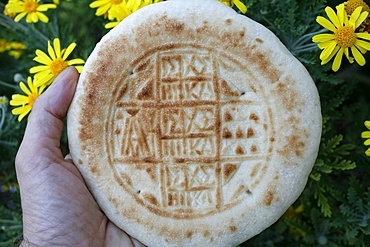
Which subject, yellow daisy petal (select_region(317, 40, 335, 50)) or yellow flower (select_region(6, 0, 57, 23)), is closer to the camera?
yellow daisy petal (select_region(317, 40, 335, 50))

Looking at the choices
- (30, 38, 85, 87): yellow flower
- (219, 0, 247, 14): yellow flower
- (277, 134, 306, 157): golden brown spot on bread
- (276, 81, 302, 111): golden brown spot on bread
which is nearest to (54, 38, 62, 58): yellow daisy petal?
(30, 38, 85, 87): yellow flower

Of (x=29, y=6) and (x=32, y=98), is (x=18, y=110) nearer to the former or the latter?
(x=32, y=98)

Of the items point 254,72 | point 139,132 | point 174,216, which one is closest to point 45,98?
point 139,132

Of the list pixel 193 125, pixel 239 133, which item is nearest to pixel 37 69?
pixel 193 125

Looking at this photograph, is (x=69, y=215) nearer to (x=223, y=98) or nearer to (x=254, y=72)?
(x=223, y=98)

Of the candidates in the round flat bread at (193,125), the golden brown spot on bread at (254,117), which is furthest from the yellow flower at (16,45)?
the golden brown spot on bread at (254,117)

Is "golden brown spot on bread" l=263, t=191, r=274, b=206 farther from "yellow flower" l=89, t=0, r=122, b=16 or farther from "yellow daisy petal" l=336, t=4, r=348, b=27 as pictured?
"yellow flower" l=89, t=0, r=122, b=16
